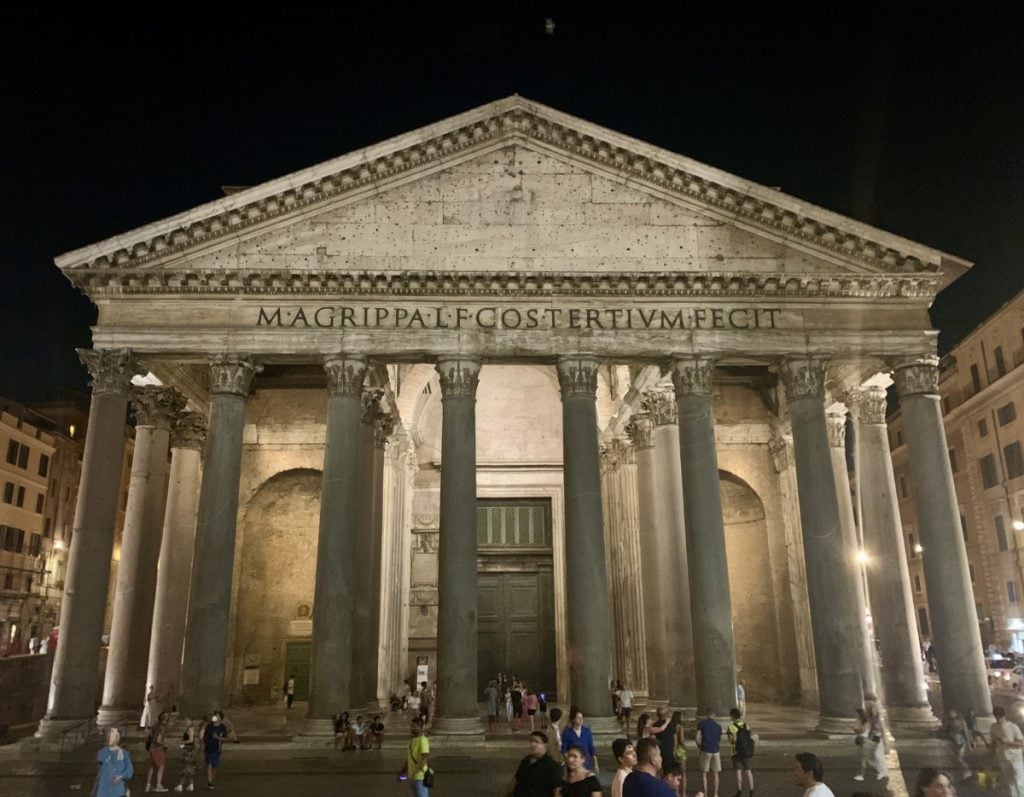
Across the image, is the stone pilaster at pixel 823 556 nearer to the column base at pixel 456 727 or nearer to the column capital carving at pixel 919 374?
the column capital carving at pixel 919 374

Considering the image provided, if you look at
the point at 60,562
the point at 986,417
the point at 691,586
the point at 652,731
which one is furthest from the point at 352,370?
the point at 60,562

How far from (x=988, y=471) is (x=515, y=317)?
2970cm

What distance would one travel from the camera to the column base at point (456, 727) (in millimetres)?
14328

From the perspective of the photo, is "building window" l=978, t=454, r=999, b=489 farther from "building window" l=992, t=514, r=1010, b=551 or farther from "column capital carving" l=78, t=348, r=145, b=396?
"column capital carving" l=78, t=348, r=145, b=396

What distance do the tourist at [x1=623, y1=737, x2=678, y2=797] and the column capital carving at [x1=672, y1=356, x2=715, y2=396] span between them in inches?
470

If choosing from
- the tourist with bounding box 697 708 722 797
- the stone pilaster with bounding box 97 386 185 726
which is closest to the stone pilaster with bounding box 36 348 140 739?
the stone pilaster with bounding box 97 386 185 726

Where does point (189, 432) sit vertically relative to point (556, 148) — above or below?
below

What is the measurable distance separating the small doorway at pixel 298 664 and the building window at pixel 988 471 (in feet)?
100.0

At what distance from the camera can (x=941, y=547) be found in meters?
16.0

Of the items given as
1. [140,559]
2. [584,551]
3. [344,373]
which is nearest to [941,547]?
[584,551]

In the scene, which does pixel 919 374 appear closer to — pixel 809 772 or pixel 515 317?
pixel 515 317

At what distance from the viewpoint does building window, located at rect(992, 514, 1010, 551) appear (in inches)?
1382

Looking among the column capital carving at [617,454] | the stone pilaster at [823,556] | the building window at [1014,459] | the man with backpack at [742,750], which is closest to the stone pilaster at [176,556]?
the column capital carving at [617,454]

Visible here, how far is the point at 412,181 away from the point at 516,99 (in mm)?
2879
